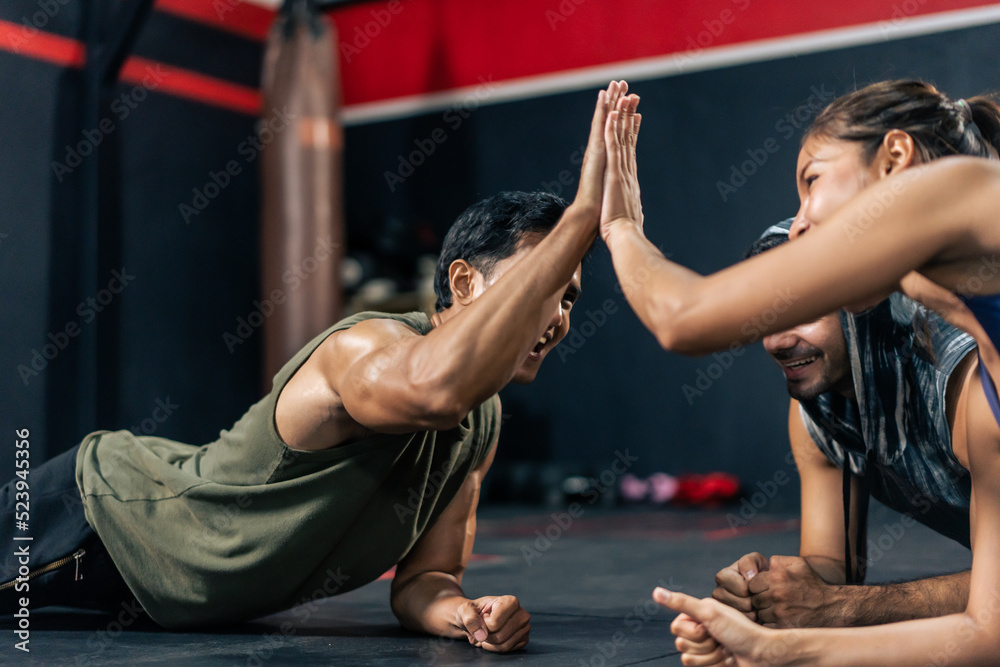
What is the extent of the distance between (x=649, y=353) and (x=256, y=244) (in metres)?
3.08

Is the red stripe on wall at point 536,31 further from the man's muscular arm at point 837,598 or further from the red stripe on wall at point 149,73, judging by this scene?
the man's muscular arm at point 837,598

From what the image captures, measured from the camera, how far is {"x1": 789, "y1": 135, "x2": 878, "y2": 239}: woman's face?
5.17 ft

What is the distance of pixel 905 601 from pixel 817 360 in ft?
1.85

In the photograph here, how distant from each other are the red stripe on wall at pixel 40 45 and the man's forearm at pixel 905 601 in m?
5.48

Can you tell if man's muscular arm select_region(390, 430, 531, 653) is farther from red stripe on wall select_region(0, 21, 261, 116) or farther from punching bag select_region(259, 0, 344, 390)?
red stripe on wall select_region(0, 21, 261, 116)

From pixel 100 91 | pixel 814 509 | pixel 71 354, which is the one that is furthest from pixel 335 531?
pixel 100 91
